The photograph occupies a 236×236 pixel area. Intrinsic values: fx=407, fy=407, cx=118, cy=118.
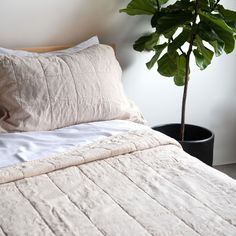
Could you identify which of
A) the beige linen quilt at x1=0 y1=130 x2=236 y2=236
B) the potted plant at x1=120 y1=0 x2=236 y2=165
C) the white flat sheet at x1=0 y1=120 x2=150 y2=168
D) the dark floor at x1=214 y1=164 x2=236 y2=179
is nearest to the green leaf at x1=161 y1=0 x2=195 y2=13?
the potted plant at x1=120 y1=0 x2=236 y2=165

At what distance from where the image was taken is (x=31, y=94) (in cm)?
183

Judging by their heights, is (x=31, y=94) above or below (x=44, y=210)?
above

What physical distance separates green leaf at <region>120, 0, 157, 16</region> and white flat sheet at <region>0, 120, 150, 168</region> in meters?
0.65

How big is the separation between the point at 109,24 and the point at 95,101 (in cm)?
61

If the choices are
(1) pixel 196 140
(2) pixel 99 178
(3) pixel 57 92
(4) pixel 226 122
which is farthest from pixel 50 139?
(4) pixel 226 122

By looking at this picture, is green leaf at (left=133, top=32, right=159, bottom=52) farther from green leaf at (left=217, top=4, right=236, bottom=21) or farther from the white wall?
green leaf at (left=217, top=4, right=236, bottom=21)

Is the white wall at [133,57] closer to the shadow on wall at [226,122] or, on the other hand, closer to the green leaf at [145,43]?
the shadow on wall at [226,122]

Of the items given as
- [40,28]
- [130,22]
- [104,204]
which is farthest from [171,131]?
[104,204]

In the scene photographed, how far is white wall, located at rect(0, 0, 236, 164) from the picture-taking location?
85.2 inches

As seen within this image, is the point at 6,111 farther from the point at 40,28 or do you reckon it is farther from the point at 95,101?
the point at 40,28

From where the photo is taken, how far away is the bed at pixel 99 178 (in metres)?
1.18

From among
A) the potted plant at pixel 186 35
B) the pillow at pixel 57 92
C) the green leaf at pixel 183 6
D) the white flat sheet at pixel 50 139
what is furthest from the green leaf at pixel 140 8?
the white flat sheet at pixel 50 139

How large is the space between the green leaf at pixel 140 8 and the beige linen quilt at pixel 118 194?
81cm

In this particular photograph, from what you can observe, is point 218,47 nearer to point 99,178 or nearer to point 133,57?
point 133,57
